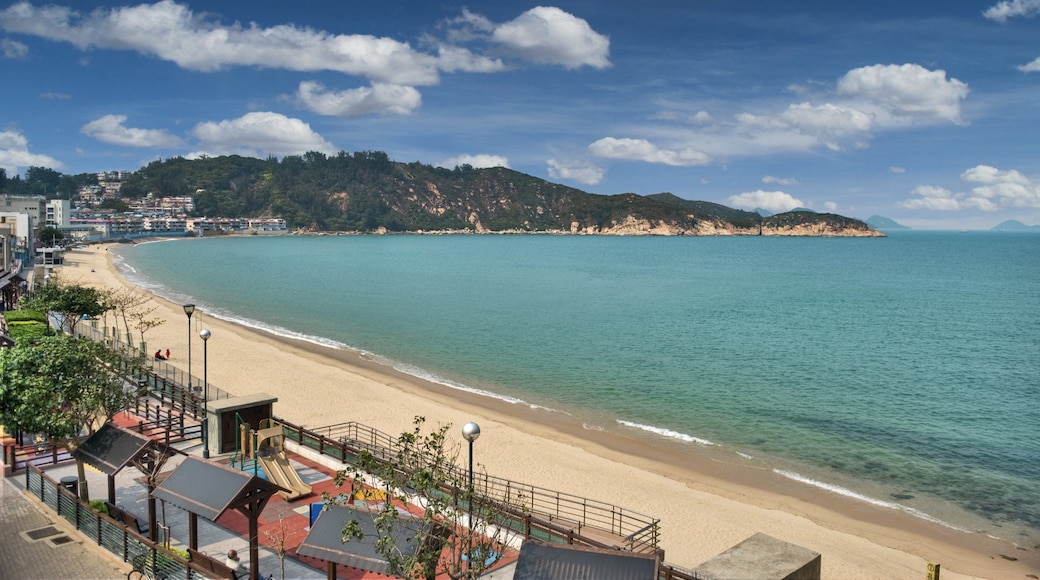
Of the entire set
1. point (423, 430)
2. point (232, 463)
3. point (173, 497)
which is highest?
point (173, 497)

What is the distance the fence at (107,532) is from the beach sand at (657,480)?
1072 centimetres

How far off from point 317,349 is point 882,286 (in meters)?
79.3

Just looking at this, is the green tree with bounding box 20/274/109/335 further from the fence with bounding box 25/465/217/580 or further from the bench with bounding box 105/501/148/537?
the bench with bounding box 105/501/148/537

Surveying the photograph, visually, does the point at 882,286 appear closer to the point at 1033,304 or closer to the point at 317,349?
the point at 1033,304

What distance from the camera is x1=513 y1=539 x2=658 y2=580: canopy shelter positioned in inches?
360

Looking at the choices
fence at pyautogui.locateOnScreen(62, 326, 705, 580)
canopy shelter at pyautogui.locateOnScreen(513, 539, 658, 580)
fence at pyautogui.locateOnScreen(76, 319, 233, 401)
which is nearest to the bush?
fence at pyautogui.locateOnScreen(76, 319, 233, 401)

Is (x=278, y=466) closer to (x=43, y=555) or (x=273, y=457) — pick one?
(x=273, y=457)

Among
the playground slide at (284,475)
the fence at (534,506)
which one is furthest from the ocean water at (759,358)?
the playground slide at (284,475)

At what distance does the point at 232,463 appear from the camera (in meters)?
17.7

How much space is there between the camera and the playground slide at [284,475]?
16312 millimetres

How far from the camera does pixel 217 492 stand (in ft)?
38.1

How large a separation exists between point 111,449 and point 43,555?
6.95 feet

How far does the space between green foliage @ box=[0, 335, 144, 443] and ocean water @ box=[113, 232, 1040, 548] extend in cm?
1901

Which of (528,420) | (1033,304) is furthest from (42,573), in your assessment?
(1033,304)
